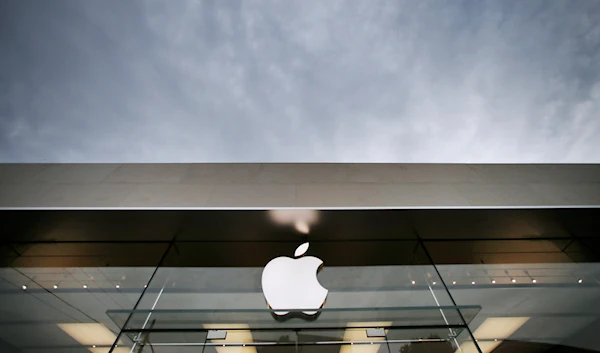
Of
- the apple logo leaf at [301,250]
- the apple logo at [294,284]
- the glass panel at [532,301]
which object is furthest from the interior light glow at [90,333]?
the glass panel at [532,301]

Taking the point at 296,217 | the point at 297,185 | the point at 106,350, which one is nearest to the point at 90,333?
the point at 106,350

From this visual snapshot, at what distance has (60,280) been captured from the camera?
181 inches

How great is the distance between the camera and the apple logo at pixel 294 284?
412 cm

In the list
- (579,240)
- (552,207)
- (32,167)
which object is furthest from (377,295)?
(32,167)

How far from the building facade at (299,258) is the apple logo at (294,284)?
0.03 metres

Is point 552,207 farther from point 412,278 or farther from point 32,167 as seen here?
point 32,167

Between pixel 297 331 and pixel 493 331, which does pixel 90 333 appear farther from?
pixel 493 331

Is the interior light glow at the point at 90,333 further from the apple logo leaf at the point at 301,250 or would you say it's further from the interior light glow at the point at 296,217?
the apple logo leaf at the point at 301,250

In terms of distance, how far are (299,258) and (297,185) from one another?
4.45 feet

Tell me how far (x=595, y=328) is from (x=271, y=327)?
459 cm

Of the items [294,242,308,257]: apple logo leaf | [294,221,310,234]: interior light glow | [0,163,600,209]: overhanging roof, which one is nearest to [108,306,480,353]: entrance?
[294,242,308,257]: apple logo leaf

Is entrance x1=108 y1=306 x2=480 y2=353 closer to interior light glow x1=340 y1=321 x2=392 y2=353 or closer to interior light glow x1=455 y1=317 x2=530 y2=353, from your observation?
interior light glow x1=340 y1=321 x2=392 y2=353

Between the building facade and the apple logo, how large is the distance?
0.10 feet

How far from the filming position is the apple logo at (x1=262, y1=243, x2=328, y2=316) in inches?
162
